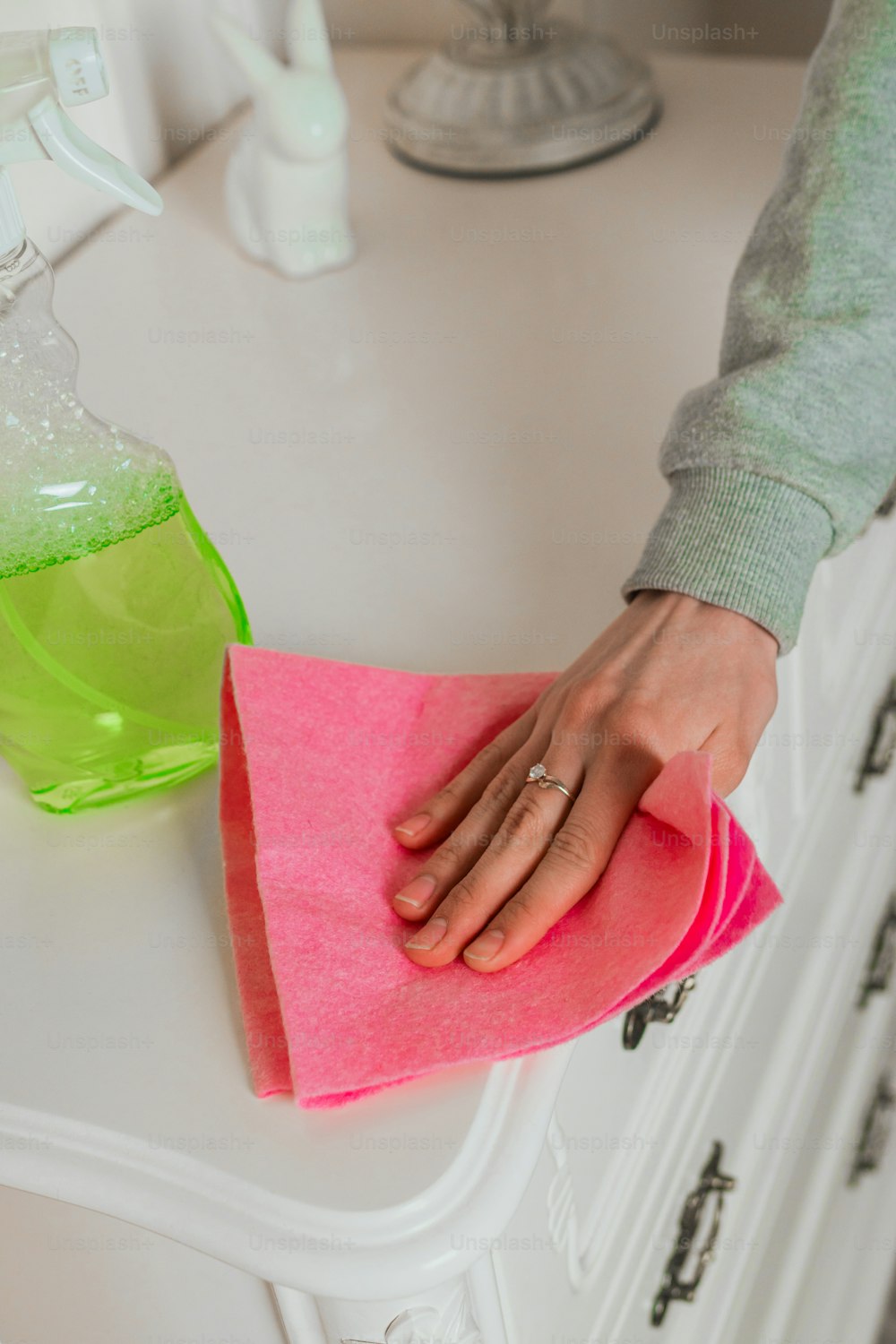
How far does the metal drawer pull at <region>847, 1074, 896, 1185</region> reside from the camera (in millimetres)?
930

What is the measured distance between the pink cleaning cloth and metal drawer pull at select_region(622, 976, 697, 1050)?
128 millimetres

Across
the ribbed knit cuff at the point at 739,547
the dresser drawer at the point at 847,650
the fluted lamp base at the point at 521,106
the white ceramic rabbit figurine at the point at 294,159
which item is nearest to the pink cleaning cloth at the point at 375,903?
the ribbed knit cuff at the point at 739,547

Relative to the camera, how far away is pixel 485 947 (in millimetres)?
376

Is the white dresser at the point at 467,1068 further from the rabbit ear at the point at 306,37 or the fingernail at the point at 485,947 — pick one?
the rabbit ear at the point at 306,37

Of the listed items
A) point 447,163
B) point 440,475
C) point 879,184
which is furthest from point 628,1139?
point 447,163

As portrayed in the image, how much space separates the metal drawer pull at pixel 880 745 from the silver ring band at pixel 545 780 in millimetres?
528

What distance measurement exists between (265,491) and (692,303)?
0.32 meters

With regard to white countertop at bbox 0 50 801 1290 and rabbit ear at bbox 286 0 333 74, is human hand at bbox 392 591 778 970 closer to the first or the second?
white countertop at bbox 0 50 801 1290

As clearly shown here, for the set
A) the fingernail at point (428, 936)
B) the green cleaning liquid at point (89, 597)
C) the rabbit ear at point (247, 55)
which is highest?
the rabbit ear at point (247, 55)

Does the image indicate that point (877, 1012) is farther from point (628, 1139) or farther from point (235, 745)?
point (235, 745)

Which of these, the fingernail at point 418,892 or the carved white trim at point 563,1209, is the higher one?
the fingernail at point 418,892

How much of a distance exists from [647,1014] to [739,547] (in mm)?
204

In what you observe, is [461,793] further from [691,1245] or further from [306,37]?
[306,37]

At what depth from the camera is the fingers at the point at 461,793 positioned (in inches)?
16.8
